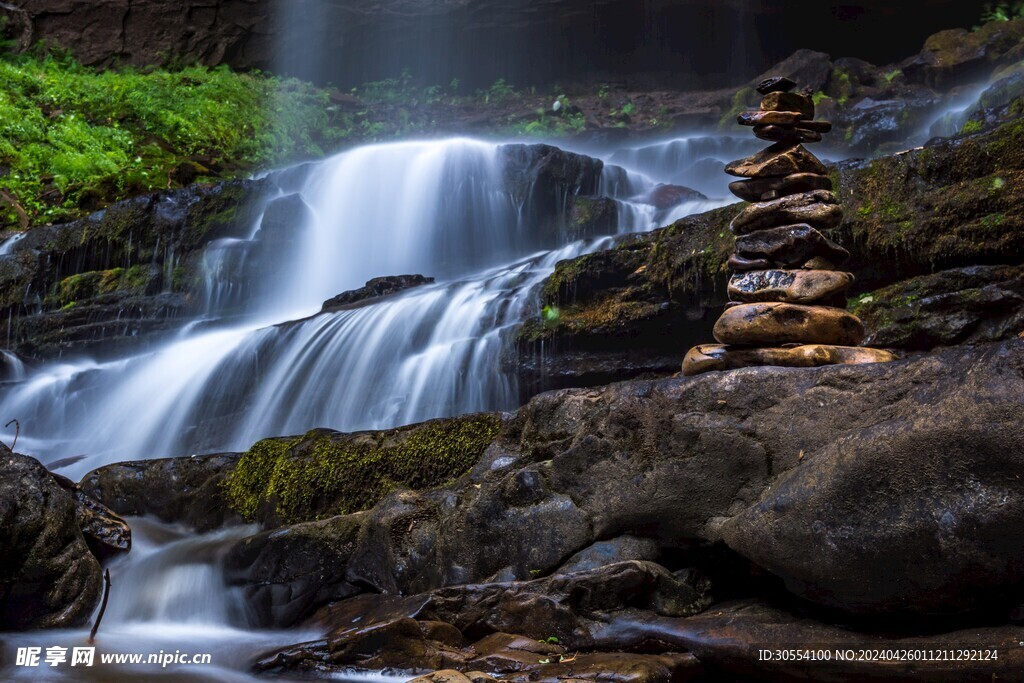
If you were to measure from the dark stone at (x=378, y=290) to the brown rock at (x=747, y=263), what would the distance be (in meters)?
7.53

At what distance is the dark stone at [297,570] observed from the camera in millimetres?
5250

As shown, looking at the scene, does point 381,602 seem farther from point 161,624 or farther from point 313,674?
point 161,624

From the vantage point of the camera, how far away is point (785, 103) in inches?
189

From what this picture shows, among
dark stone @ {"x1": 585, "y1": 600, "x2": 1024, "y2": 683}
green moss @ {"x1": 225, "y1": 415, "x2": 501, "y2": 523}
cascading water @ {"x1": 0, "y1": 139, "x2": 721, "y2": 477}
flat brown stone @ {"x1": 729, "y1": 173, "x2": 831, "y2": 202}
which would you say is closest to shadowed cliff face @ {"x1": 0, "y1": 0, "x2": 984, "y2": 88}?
cascading water @ {"x1": 0, "y1": 139, "x2": 721, "y2": 477}

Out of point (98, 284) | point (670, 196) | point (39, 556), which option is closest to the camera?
point (39, 556)

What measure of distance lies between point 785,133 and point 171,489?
521cm

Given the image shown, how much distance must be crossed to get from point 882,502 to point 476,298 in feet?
23.3

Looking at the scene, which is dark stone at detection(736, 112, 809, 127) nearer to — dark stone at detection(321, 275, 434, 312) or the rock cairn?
the rock cairn

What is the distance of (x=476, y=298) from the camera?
33.0ft

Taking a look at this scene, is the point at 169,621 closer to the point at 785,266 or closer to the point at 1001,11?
the point at 785,266

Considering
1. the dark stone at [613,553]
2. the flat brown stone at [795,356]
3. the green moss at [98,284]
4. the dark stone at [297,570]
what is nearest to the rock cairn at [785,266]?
the flat brown stone at [795,356]

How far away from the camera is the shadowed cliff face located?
22.2 metres

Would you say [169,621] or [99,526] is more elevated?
[99,526]

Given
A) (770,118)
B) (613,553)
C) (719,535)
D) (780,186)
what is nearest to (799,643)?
(719,535)
